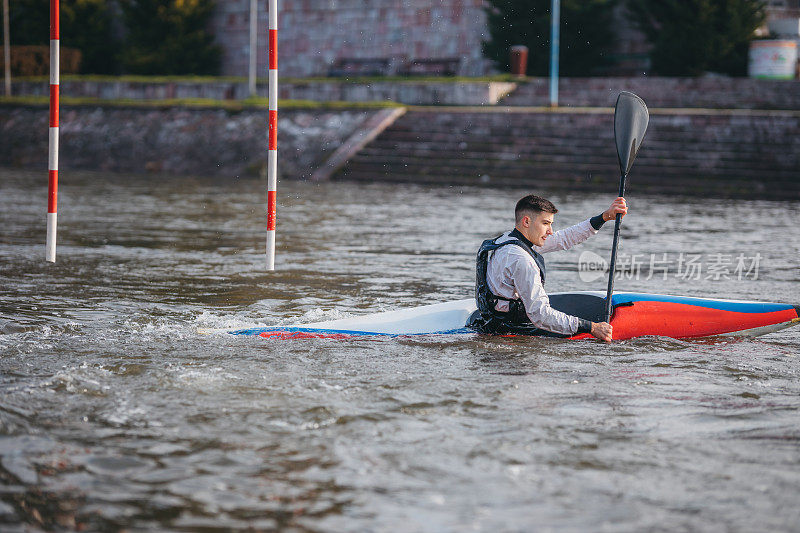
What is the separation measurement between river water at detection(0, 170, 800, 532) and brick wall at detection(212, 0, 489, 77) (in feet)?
75.3

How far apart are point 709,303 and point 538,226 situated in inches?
50.2

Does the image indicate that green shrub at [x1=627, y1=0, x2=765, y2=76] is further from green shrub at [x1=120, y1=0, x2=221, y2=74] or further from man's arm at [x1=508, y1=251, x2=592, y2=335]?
man's arm at [x1=508, y1=251, x2=592, y2=335]

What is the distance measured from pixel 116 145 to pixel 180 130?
157 cm

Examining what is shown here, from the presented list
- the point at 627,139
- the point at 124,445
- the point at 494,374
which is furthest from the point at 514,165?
the point at 124,445

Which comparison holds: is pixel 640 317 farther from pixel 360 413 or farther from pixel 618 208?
pixel 360 413

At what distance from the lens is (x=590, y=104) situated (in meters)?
24.2

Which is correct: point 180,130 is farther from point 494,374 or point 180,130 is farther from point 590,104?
point 494,374

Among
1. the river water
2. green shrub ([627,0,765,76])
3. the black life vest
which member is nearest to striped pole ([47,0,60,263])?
the river water

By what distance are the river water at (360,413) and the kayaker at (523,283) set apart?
12 centimetres

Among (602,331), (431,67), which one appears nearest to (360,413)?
(602,331)

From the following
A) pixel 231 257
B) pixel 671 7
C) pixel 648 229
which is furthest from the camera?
pixel 671 7

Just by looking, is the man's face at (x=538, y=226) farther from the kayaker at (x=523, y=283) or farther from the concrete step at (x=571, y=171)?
the concrete step at (x=571, y=171)

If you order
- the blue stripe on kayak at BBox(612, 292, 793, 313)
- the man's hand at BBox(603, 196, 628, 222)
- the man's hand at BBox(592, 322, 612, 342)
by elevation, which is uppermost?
the man's hand at BBox(603, 196, 628, 222)

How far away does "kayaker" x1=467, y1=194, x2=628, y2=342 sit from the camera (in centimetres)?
550
